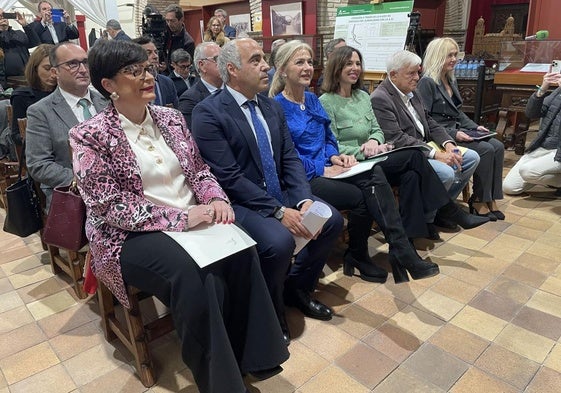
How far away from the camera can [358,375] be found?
1695mm

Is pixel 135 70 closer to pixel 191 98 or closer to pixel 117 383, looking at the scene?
pixel 117 383

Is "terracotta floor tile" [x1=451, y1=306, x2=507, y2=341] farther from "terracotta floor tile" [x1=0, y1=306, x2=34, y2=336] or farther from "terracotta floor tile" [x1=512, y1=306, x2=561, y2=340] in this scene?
"terracotta floor tile" [x1=0, y1=306, x2=34, y2=336]

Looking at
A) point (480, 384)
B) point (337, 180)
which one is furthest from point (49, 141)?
point (480, 384)

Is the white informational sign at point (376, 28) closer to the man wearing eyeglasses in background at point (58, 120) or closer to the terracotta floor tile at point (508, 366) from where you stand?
the man wearing eyeglasses in background at point (58, 120)

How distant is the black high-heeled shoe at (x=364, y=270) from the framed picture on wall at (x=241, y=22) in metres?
8.51

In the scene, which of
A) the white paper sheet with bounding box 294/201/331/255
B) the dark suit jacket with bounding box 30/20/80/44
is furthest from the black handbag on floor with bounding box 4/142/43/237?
the dark suit jacket with bounding box 30/20/80/44

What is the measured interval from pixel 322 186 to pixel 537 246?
1543 millimetres

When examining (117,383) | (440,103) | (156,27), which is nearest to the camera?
(117,383)

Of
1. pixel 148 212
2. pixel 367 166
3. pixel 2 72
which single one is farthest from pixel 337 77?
pixel 2 72

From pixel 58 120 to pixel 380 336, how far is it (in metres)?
1.91

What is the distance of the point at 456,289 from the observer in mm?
2283

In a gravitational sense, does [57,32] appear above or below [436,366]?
above

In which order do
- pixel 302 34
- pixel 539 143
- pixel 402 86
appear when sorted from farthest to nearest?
pixel 302 34 → pixel 539 143 → pixel 402 86

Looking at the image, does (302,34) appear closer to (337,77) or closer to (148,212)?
(337,77)
